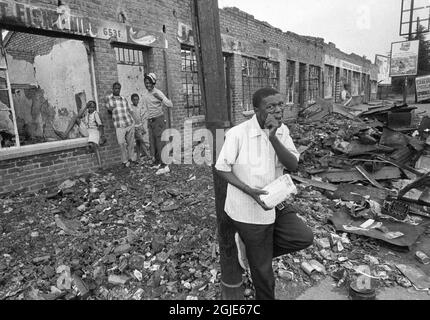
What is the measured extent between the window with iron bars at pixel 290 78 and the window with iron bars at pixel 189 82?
7781 mm

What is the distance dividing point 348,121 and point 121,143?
946 cm

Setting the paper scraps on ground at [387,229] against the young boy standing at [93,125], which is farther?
the young boy standing at [93,125]

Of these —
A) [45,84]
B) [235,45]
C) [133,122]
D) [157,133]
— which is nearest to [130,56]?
[133,122]

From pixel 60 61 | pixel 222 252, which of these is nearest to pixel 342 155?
pixel 222 252

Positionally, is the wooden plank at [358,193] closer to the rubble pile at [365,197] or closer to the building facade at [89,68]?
the rubble pile at [365,197]

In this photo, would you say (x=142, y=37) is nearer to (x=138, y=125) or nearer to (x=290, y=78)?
(x=138, y=125)

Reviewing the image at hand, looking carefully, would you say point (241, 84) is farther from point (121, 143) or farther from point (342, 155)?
point (121, 143)

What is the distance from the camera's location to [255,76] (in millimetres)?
12891

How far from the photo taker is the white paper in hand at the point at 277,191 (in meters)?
2.29

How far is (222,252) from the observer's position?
2.75 metres

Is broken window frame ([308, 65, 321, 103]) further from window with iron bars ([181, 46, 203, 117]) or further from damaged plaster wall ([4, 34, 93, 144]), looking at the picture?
damaged plaster wall ([4, 34, 93, 144])

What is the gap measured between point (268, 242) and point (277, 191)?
0.47m

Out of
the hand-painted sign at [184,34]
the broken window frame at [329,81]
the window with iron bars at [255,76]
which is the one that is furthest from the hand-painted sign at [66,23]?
the broken window frame at [329,81]

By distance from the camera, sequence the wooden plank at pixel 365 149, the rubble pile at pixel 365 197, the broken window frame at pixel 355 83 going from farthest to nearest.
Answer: the broken window frame at pixel 355 83 < the wooden plank at pixel 365 149 < the rubble pile at pixel 365 197
